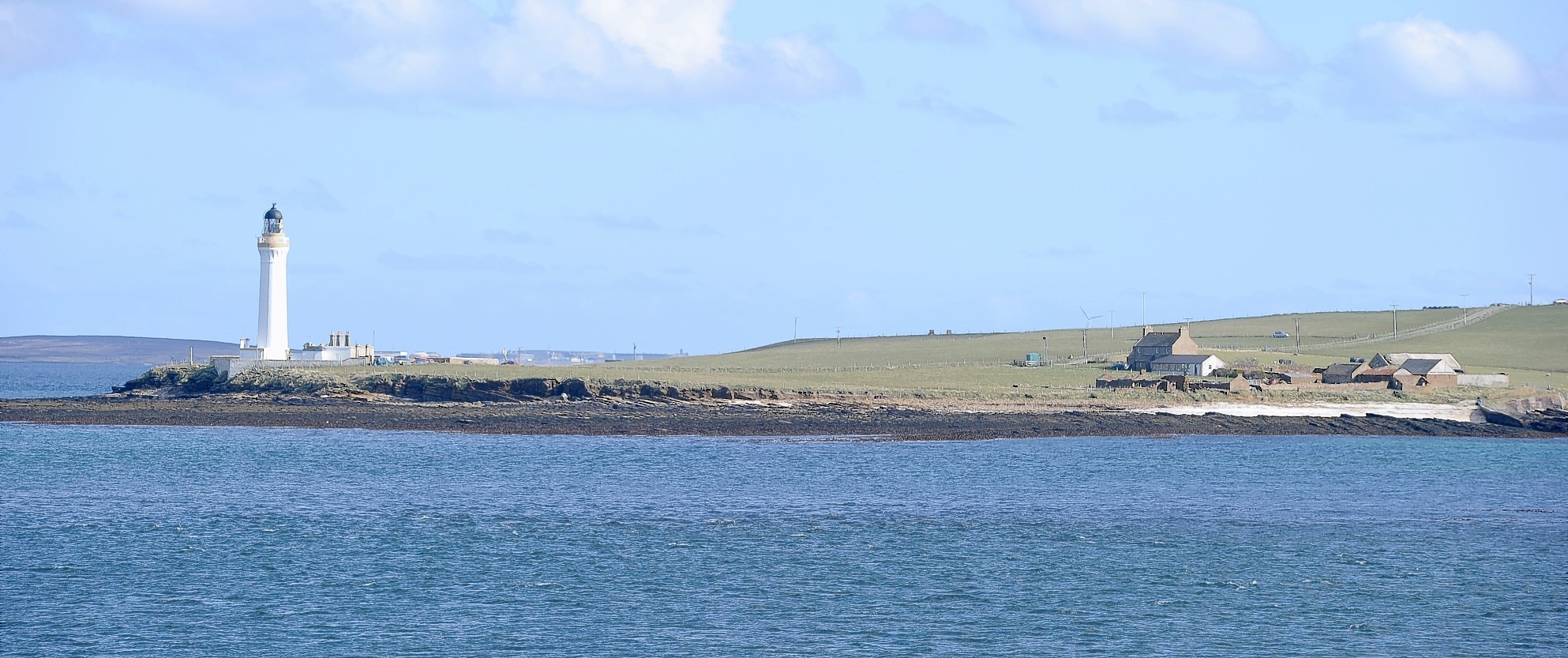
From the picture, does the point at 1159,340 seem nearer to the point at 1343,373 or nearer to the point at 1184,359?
the point at 1184,359

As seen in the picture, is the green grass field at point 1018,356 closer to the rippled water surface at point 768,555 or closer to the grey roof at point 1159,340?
the grey roof at point 1159,340

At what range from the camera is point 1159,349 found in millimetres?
94625

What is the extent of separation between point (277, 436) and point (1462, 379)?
6466 cm

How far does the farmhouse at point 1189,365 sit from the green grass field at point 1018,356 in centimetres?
376

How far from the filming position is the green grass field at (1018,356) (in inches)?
3199

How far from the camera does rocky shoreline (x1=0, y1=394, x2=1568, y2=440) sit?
62281 mm

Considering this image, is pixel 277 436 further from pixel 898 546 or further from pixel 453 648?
pixel 453 648

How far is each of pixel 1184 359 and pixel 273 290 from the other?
51.1 metres

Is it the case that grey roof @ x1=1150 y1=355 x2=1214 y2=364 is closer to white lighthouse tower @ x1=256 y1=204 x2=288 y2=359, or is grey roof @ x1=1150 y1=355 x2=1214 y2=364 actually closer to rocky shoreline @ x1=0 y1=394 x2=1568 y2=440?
rocky shoreline @ x1=0 y1=394 x2=1568 y2=440

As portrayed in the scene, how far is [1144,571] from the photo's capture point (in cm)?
2959

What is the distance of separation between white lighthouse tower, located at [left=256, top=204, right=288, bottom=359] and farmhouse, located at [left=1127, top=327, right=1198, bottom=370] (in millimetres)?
49543

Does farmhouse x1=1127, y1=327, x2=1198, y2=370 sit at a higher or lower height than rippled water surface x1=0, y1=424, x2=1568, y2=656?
higher

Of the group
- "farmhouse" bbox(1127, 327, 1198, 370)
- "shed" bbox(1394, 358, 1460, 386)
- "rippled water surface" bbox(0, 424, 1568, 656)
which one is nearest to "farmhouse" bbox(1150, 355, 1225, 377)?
"farmhouse" bbox(1127, 327, 1198, 370)

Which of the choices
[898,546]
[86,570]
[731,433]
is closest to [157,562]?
[86,570]
